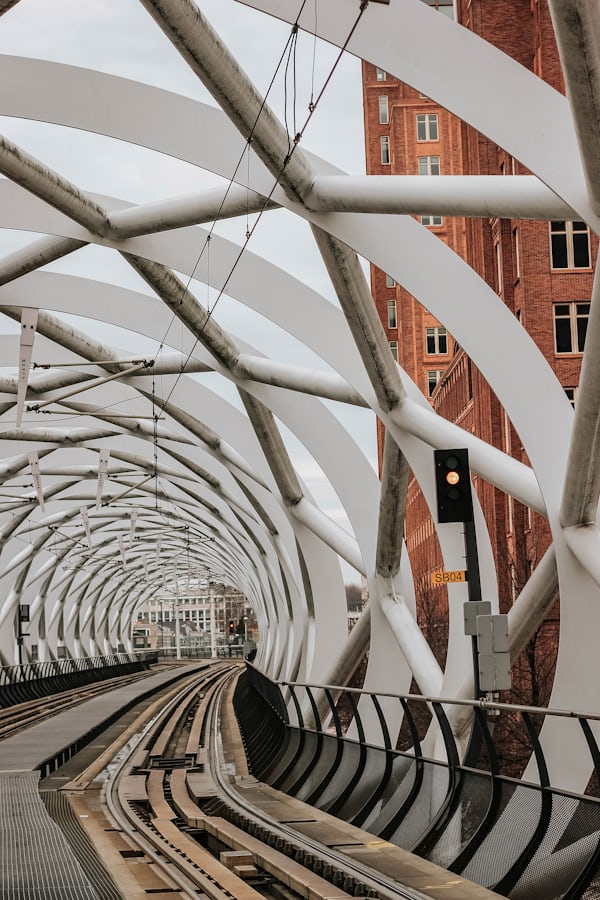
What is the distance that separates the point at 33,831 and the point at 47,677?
184ft

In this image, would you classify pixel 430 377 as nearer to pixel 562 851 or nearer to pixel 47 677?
pixel 47 677

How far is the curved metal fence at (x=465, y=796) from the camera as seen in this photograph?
33.3 feet

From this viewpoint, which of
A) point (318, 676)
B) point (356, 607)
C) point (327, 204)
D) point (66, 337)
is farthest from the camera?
point (356, 607)

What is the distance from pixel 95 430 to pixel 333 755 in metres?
25.8

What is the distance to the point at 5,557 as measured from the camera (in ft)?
218

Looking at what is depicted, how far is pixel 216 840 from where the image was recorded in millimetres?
16094

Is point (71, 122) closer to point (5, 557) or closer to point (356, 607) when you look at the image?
point (5, 557)

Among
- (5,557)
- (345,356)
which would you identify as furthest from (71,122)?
(5,557)

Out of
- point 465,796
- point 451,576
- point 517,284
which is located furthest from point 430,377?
point 465,796

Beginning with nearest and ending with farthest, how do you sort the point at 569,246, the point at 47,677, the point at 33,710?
the point at 569,246 < the point at 33,710 < the point at 47,677

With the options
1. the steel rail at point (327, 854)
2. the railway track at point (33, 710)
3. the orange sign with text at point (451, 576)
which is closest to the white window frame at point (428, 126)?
the railway track at point (33, 710)

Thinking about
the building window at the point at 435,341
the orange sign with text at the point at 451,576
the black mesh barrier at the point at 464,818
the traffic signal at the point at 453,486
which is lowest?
the black mesh barrier at the point at 464,818

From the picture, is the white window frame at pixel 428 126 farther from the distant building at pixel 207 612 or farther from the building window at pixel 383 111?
the distant building at pixel 207 612

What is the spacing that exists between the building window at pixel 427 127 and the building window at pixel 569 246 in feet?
172
